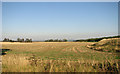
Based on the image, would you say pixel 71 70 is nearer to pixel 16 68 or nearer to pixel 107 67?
pixel 107 67

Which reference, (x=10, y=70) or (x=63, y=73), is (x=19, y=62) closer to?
(x=10, y=70)

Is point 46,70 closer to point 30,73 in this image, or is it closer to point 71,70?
point 30,73

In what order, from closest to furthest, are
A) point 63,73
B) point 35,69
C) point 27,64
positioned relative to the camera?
1. point 63,73
2. point 35,69
3. point 27,64

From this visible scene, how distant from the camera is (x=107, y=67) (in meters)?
4.42

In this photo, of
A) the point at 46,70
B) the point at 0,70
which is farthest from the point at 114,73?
the point at 0,70

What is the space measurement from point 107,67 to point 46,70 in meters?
2.51

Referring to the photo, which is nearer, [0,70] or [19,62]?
[0,70]

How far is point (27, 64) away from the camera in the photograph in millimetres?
4773

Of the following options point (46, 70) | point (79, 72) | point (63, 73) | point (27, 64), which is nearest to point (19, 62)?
point (27, 64)

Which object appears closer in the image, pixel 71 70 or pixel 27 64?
pixel 71 70

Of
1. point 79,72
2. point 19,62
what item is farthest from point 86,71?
point 19,62

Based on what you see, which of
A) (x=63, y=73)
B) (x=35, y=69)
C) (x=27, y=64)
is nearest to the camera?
(x=63, y=73)

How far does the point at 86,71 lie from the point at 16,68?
2.82 m

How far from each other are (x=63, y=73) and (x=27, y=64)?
1786 millimetres
